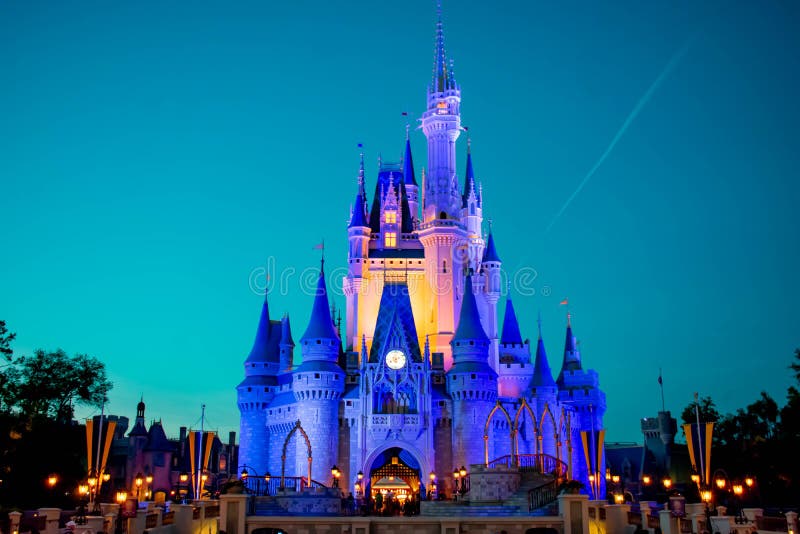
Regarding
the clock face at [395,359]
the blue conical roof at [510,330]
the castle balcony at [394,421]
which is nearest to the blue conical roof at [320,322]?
the clock face at [395,359]

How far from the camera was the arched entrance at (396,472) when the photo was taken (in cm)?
6806

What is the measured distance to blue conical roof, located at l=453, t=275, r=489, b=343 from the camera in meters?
71.2

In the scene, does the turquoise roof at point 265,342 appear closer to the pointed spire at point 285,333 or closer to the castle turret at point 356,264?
the pointed spire at point 285,333

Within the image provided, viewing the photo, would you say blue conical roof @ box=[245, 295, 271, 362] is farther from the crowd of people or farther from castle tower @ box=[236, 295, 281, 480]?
the crowd of people

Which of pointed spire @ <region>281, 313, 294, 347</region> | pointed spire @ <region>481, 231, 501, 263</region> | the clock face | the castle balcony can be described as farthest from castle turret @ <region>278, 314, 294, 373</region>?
pointed spire @ <region>481, 231, 501, 263</region>

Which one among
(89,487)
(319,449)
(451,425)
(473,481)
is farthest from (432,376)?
(89,487)

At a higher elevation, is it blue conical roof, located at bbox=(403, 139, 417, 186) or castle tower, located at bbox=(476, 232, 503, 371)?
blue conical roof, located at bbox=(403, 139, 417, 186)

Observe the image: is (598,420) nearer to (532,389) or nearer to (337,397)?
(532,389)

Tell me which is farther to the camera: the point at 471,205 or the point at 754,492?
the point at 471,205

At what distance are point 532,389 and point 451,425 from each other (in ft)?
31.1

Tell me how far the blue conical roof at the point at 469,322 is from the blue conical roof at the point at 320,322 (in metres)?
10.3

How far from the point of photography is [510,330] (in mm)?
84938

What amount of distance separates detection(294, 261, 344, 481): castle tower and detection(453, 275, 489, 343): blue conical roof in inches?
408

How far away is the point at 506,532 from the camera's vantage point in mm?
35344
